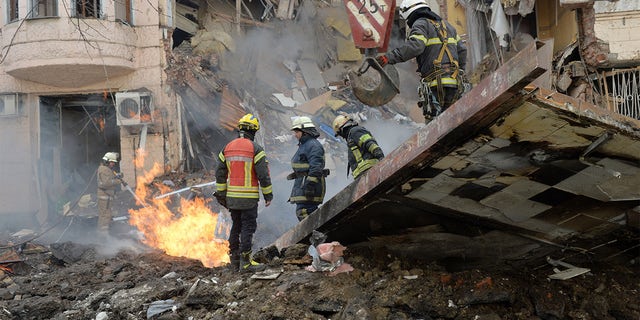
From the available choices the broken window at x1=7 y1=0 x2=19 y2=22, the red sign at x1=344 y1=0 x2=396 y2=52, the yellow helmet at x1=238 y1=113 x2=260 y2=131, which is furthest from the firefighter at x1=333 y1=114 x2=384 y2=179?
the broken window at x1=7 y1=0 x2=19 y2=22

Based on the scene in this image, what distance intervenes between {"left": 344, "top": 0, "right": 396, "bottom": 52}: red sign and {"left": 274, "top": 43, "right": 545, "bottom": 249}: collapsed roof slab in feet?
4.10

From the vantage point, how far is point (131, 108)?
13.9m

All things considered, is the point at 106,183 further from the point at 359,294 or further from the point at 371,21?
the point at 359,294

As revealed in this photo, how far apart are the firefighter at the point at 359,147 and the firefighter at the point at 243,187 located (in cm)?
98

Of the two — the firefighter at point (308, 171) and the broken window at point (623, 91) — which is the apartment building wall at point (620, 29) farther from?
the firefighter at point (308, 171)

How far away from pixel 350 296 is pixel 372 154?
7.58ft

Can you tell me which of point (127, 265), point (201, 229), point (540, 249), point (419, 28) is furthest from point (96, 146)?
point (540, 249)

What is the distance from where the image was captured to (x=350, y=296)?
4789 millimetres

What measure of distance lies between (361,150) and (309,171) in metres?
0.80

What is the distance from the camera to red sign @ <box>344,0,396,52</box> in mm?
5426

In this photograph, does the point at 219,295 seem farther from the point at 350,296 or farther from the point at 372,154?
the point at 372,154

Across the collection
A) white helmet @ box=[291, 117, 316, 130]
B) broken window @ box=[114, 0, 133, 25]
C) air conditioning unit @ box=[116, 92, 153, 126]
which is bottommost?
white helmet @ box=[291, 117, 316, 130]

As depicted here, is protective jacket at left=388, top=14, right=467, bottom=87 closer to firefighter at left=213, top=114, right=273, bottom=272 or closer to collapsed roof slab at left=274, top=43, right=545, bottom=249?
collapsed roof slab at left=274, top=43, right=545, bottom=249

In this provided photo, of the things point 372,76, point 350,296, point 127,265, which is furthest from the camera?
point 127,265
